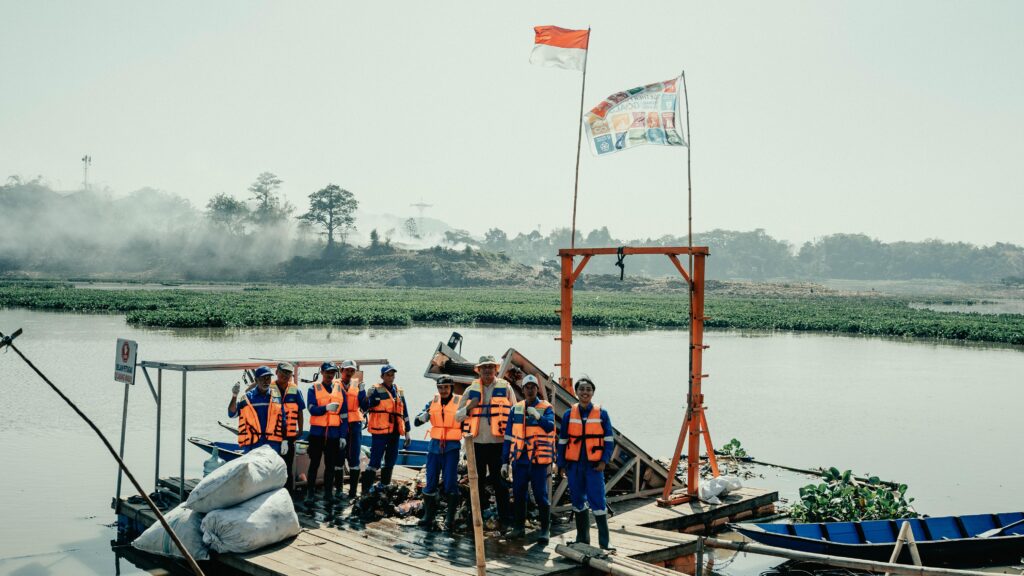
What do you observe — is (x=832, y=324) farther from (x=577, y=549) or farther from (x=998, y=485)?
(x=577, y=549)

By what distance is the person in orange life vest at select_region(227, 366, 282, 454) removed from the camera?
410 inches

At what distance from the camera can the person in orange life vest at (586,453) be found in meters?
8.98

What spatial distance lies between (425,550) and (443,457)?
1.24 meters

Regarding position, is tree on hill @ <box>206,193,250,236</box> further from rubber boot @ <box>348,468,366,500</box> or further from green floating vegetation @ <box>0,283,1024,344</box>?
rubber boot @ <box>348,468,366,500</box>

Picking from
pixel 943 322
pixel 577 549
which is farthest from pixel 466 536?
pixel 943 322

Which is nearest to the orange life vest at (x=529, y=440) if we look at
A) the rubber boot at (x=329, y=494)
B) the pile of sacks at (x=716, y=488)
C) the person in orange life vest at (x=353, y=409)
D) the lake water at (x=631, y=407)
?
the person in orange life vest at (x=353, y=409)

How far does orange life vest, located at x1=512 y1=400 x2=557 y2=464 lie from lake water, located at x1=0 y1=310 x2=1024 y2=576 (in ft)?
17.4

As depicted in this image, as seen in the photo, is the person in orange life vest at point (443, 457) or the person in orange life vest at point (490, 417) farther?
the person in orange life vest at point (443, 457)

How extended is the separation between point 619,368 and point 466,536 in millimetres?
23434

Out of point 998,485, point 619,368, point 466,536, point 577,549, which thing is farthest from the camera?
point 619,368

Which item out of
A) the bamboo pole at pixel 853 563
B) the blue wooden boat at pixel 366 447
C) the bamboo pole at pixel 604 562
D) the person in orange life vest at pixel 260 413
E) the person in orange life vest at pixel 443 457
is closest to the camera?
the bamboo pole at pixel 853 563

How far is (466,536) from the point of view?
9.45 metres

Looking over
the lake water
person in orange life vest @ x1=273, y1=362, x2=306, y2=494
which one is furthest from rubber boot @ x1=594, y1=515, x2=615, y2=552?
the lake water

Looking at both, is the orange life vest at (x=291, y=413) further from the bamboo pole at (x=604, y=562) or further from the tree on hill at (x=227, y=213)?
the tree on hill at (x=227, y=213)
